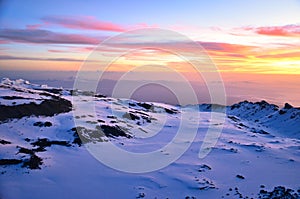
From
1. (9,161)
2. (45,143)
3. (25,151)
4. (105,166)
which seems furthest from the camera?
(45,143)

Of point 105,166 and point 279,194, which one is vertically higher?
point 105,166

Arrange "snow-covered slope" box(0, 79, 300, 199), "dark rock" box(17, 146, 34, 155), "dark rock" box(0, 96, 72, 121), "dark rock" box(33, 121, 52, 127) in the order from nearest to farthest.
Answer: "snow-covered slope" box(0, 79, 300, 199), "dark rock" box(17, 146, 34, 155), "dark rock" box(33, 121, 52, 127), "dark rock" box(0, 96, 72, 121)

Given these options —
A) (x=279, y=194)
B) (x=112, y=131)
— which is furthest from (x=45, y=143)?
(x=279, y=194)

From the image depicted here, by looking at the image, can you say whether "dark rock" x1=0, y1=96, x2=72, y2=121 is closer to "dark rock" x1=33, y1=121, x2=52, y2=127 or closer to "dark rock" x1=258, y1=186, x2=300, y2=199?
"dark rock" x1=33, y1=121, x2=52, y2=127

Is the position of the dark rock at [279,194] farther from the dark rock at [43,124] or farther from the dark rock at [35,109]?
the dark rock at [35,109]

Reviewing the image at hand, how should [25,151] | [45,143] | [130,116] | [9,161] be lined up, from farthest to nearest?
1. [130,116]
2. [45,143]
3. [25,151]
4. [9,161]

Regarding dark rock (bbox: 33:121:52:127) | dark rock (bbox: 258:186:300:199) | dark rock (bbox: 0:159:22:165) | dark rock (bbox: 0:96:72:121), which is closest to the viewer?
dark rock (bbox: 258:186:300:199)

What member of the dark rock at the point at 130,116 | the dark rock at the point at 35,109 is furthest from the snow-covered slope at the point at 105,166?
the dark rock at the point at 130,116

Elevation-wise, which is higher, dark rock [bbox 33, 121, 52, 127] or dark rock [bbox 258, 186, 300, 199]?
dark rock [bbox 33, 121, 52, 127]

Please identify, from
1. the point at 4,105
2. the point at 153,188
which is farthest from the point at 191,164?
the point at 4,105

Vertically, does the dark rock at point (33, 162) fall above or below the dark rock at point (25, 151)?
below

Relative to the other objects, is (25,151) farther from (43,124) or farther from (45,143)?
(43,124)

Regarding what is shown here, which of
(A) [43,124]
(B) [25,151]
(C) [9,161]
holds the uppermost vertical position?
(A) [43,124]

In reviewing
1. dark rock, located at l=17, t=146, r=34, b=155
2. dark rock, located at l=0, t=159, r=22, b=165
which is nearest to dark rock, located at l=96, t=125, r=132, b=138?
dark rock, located at l=17, t=146, r=34, b=155
